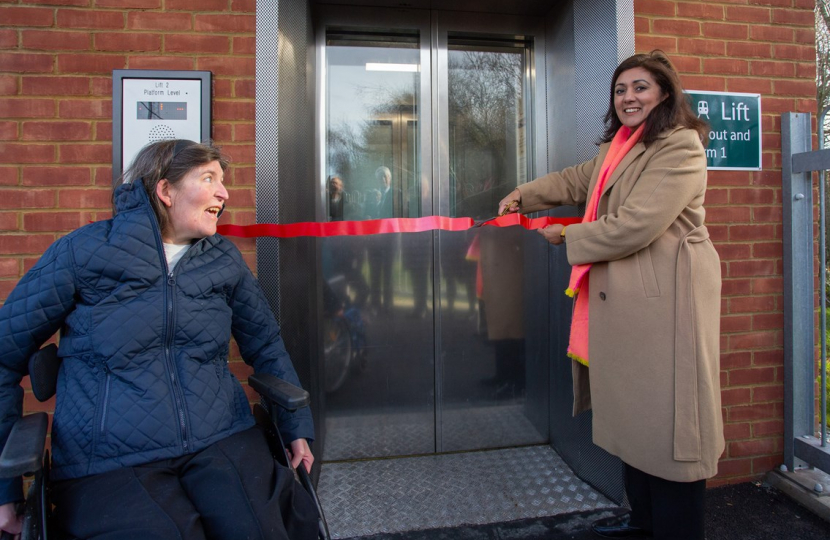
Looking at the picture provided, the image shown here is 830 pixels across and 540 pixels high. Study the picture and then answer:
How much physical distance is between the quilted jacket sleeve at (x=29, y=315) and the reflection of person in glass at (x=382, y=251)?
71.6 inches

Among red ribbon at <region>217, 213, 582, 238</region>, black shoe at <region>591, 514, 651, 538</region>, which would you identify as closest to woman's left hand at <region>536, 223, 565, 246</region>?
red ribbon at <region>217, 213, 582, 238</region>

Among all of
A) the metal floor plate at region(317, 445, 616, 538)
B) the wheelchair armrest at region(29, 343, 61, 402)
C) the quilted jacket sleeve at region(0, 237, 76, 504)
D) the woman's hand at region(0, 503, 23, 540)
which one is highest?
the quilted jacket sleeve at region(0, 237, 76, 504)

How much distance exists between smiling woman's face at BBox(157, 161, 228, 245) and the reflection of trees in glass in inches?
70.1

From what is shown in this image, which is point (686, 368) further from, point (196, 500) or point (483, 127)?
point (483, 127)

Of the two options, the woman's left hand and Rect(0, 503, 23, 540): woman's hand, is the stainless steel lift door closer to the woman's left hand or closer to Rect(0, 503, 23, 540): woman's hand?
the woman's left hand

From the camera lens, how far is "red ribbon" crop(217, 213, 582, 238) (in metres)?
2.38

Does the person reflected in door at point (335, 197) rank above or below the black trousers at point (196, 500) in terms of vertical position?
above

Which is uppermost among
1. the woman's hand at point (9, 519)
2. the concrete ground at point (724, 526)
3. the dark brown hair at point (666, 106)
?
the dark brown hair at point (666, 106)

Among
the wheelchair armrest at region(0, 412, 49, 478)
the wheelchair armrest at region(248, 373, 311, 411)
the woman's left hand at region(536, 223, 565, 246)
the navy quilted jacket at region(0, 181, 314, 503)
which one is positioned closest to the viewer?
the wheelchair armrest at region(0, 412, 49, 478)

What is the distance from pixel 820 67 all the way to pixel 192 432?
25.2 ft

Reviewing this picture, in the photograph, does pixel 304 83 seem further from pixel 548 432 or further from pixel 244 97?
pixel 548 432

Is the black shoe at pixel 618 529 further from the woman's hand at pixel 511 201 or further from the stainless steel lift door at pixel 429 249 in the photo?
the woman's hand at pixel 511 201

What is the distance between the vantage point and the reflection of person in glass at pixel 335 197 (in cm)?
313

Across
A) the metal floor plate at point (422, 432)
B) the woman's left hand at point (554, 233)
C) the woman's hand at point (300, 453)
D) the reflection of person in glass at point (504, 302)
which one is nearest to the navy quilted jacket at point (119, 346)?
the woman's hand at point (300, 453)
